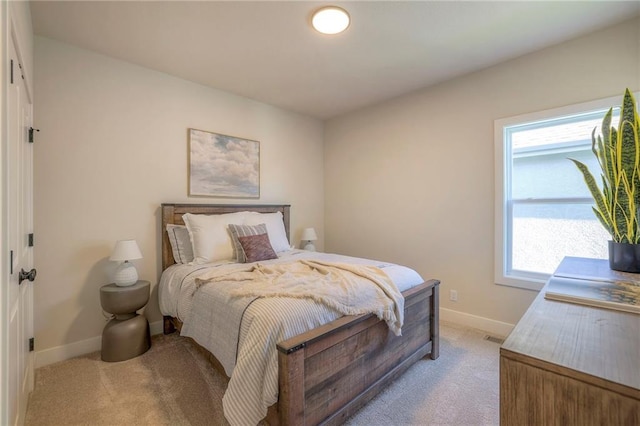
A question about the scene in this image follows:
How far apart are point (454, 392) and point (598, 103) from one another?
2530 millimetres

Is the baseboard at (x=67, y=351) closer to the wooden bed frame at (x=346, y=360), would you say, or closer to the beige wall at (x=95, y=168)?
the beige wall at (x=95, y=168)

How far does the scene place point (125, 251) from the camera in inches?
92.4

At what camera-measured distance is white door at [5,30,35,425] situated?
4.25 ft

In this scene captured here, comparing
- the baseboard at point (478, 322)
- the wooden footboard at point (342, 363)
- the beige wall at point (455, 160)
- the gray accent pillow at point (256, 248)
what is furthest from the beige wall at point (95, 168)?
the baseboard at point (478, 322)

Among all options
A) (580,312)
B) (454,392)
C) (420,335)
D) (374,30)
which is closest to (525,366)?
(580,312)

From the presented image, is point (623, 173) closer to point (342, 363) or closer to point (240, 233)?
point (342, 363)

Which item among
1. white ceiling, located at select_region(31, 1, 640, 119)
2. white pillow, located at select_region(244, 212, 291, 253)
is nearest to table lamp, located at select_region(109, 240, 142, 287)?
white pillow, located at select_region(244, 212, 291, 253)

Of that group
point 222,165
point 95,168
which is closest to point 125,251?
point 95,168

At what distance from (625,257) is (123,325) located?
11.8 ft

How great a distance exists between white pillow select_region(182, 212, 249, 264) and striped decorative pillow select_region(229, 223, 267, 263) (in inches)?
2.6

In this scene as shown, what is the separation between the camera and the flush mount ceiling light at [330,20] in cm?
197

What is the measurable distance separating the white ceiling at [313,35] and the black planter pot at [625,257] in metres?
1.71

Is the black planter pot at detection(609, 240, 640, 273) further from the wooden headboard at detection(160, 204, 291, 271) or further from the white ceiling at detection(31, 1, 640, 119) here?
the wooden headboard at detection(160, 204, 291, 271)

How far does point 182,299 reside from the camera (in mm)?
2189
